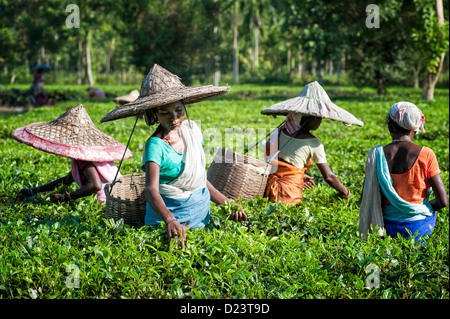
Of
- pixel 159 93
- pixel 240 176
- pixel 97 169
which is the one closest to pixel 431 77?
pixel 240 176

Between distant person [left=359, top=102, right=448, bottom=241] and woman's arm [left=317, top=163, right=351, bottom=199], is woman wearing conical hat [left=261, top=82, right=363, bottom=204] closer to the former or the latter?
woman's arm [left=317, top=163, right=351, bottom=199]

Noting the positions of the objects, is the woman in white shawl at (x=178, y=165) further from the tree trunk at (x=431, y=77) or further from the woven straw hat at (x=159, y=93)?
the tree trunk at (x=431, y=77)

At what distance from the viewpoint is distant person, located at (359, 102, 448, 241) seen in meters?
3.53

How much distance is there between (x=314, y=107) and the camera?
461 centimetres

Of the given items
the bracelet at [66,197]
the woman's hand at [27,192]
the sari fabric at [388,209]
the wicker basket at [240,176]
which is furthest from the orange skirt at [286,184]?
the woman's hand at [27,192]

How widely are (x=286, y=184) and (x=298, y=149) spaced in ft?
1.23

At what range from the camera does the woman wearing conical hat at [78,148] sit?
4.30m

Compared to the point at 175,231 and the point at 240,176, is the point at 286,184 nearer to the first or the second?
the point at 240,176

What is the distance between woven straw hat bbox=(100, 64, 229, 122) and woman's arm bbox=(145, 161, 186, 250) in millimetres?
406

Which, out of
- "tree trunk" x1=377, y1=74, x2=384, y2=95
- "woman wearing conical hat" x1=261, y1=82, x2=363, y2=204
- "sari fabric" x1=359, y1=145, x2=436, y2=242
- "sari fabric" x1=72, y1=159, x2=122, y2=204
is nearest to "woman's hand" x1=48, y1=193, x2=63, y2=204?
"sari fabric" x1=72, y1=159, x2=122, y2=204

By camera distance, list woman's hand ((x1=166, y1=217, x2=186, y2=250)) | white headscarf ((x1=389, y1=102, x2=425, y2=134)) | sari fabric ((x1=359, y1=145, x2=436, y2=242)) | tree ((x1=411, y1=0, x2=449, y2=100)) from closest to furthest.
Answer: woman's hand ((x1=166, y1=217, x2=186, y2=250)) < white headscarf ((x1=389, y1=102, x2=425, y2=134)) < sari fabric ((x1=359, y1=145, x2=436, y2=242)) < tree ((x1=411, y1=0, x2=449, y2=100))

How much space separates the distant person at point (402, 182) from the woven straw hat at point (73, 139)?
7.81 ft
